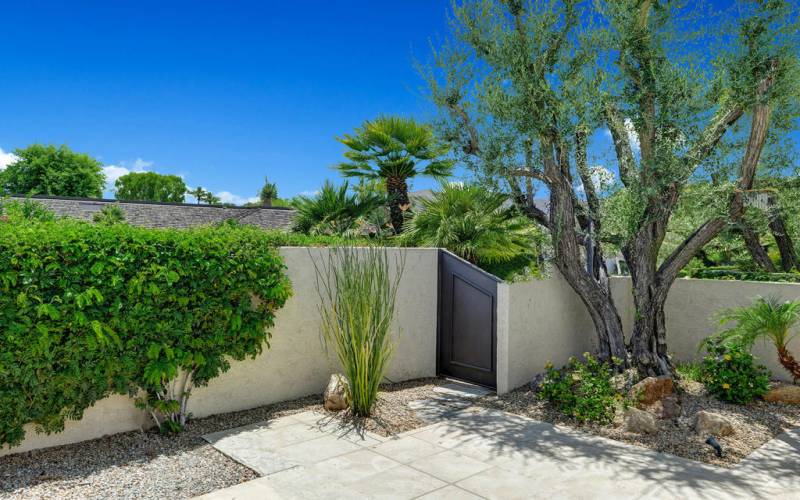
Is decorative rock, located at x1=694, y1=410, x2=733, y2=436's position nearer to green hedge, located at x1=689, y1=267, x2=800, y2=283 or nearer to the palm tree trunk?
green hedge, located at x1=689, y1=267, x2=800, y2=283

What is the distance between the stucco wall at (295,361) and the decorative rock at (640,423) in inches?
111

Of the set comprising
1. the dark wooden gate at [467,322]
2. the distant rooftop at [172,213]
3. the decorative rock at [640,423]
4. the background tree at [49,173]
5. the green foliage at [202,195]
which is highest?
the green foliage at [202,195]

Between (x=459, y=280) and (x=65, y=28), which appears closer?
(x=459, y=280)

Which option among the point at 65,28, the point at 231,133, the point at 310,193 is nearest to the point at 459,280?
the point at 310,193

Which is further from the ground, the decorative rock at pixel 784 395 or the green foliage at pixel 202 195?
the green foliage at pixel 202 195

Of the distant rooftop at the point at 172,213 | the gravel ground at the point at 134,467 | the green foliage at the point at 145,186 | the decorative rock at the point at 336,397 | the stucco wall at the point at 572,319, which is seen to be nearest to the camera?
the gravel ground at the point at 134,467

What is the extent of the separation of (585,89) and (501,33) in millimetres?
1225

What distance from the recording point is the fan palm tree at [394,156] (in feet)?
33.0

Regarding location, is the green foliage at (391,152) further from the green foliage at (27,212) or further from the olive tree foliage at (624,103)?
the green foliage at (27,212)

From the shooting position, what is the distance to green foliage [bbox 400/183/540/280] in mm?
8133

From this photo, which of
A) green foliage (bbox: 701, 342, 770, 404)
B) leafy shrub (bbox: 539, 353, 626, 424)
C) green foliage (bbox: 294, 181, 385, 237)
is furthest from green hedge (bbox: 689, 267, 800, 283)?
green foliage (bbox: 294, 181, 385, 237)

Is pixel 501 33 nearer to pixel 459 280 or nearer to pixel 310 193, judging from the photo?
pixel 459 280

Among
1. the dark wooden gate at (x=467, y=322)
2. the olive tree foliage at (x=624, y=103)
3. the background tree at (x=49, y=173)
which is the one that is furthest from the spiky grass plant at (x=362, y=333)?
the background tree at (x=49, y=173)

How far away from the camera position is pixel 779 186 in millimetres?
6891
